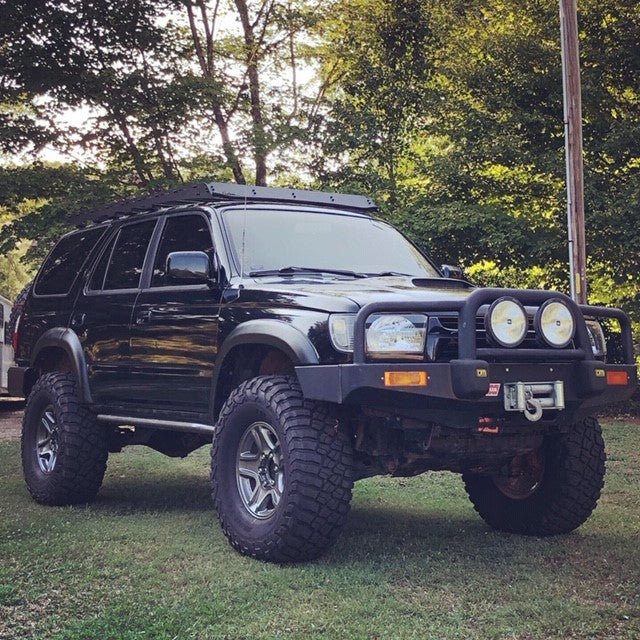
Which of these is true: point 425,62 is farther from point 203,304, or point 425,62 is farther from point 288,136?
point 203,304

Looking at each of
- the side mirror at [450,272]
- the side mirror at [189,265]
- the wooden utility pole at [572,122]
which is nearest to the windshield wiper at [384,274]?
the side mirror at [450,272]

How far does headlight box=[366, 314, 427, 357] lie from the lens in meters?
4.83

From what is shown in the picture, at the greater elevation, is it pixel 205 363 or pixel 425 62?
pixel 425 62

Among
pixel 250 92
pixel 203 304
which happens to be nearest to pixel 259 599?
pixel 203 304

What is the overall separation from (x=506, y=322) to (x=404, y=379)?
24.4 inches

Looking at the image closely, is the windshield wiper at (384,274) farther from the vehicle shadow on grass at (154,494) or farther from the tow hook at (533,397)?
the vehicle shadow on grass at (154,494)

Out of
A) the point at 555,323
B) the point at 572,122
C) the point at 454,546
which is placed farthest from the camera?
the point at 572,122

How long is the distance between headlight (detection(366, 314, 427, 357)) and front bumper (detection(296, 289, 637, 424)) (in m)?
0.08

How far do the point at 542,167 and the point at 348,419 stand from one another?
12437 millimetres

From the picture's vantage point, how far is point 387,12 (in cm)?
1964

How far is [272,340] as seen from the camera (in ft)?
17.4

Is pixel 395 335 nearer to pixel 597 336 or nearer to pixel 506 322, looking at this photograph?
pixel 506 322

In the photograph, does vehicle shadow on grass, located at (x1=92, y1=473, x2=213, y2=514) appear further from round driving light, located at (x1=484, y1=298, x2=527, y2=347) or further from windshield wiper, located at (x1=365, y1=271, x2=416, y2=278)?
round driving light, located at (x1=484, y1=298, x2=527, y2=347)

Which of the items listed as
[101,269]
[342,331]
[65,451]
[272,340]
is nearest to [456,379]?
[342,331]
